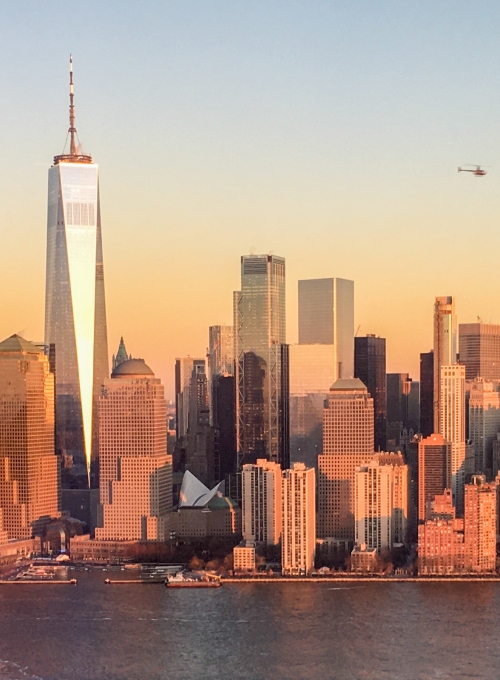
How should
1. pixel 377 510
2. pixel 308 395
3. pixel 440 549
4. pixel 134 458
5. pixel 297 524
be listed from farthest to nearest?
pixel 308 395, pixel 134 458, pixel 377 510, pixel 440 549, pixel 297 524

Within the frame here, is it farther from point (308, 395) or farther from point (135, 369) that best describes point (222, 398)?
point (135, 369)

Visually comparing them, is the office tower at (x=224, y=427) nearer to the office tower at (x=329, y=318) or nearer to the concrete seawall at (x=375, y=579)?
the office tower at (x=329, y=318)

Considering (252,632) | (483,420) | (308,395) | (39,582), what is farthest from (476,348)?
(252,632)

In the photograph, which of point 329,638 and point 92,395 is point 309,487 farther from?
point 92,395

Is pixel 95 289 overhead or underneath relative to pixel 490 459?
overhead

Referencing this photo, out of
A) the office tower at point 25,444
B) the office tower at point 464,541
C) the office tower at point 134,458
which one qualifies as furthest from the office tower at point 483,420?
the office tower at point 25,444

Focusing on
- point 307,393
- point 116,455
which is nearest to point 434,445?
point 307,393
